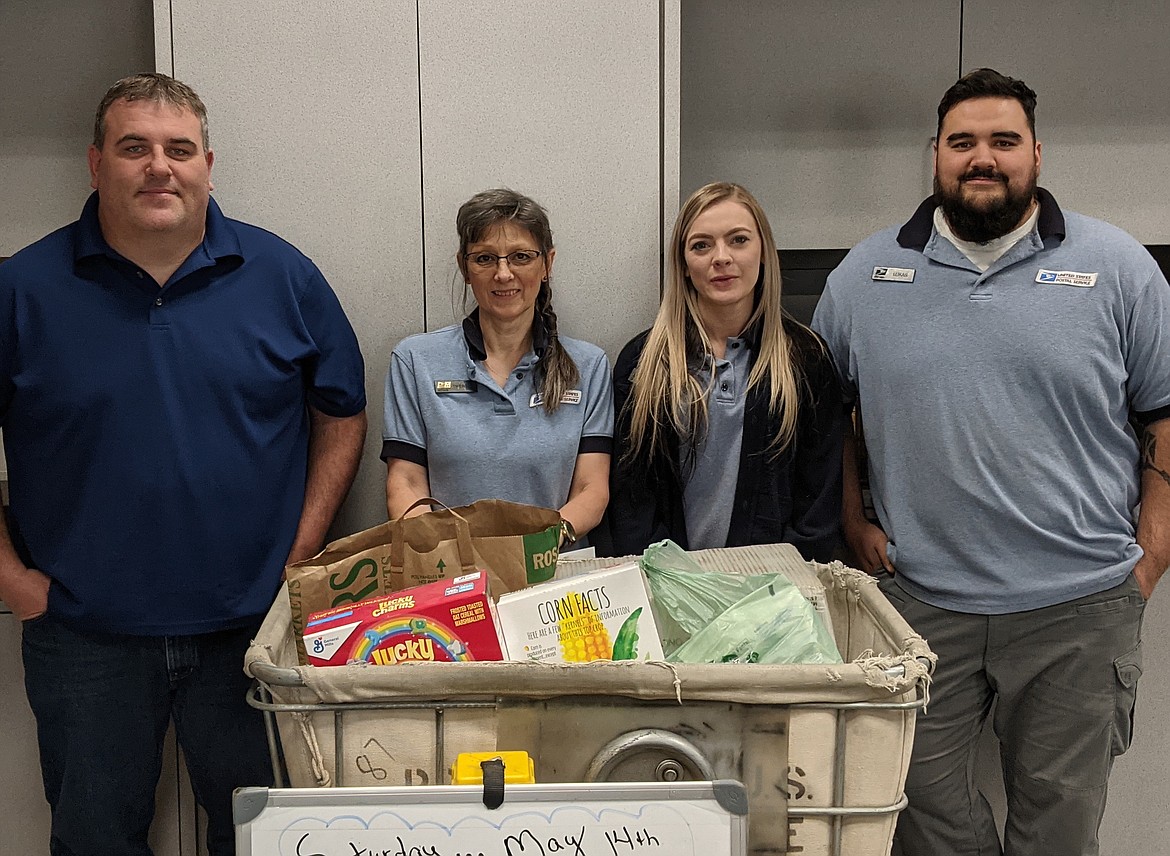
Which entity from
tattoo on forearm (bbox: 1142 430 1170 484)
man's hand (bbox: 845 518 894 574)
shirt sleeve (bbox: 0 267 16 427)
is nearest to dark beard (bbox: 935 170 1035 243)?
tattoo on forearm (bbox: 1142 430 1170 484)

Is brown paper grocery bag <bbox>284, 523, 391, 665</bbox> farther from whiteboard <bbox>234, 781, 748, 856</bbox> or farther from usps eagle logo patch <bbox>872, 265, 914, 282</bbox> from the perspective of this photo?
usps eagle logo patch <bbox>872, 265, 914, 282</bbox>

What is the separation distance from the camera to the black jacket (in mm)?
1875

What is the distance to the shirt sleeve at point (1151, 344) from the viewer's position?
1842 mm

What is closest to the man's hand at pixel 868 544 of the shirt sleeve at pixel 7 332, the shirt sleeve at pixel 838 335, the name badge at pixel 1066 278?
the shirt sleeve at pixel 838 335

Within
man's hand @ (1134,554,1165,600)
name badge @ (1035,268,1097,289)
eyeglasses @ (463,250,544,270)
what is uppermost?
eyeglasses @ (463,250,544,270)

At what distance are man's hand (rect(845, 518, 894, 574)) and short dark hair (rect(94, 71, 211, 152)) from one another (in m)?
1.43

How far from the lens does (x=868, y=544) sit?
2.02m

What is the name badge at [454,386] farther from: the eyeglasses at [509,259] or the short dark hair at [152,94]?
the short dark hair at [152,94]

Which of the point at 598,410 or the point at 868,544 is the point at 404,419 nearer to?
the point at 598,410

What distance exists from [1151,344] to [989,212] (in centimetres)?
37

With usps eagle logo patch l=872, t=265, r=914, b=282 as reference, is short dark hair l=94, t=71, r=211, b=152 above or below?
above

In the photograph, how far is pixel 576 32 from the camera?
6.51 feet

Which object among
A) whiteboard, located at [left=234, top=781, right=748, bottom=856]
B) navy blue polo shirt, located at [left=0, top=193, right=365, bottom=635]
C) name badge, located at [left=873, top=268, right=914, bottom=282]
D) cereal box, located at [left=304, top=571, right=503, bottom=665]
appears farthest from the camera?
name badge, located at [left=873, top=268, right=914, bottom=282]

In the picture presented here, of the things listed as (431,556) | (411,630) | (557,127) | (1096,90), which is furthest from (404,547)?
(1096,90)
